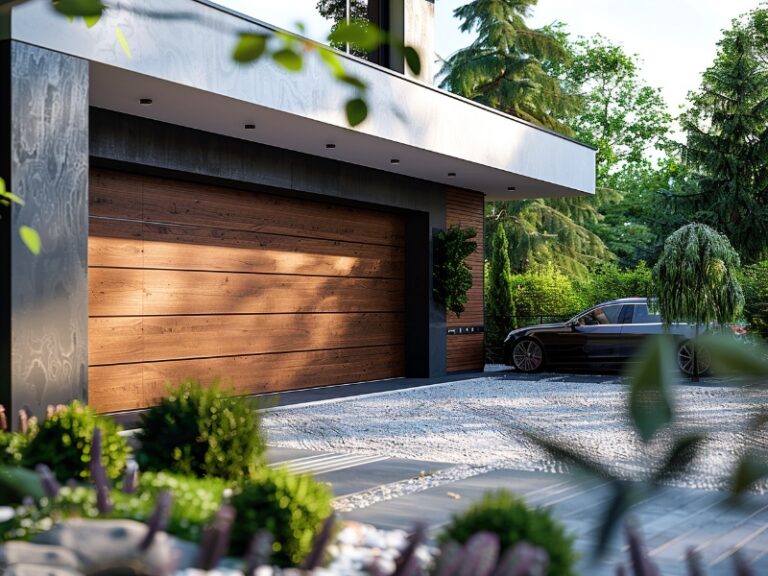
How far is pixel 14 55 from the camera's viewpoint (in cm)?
711

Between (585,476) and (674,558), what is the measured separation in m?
4.11

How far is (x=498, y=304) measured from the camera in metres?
17.9

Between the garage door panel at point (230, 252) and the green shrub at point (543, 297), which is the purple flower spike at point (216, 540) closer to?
the garage door panel at point (230, 252)

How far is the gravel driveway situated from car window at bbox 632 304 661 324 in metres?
1.34

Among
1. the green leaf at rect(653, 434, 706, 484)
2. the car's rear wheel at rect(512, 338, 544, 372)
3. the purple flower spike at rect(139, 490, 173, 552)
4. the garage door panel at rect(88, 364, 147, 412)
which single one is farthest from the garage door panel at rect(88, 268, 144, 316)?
the green leaf at rect(653, 434, 706, 484)

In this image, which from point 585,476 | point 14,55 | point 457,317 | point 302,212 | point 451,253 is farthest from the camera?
point 457,317

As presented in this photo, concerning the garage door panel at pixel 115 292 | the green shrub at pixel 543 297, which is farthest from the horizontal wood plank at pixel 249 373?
the green shrub at pixel 543 297

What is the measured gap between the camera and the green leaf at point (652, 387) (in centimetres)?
47

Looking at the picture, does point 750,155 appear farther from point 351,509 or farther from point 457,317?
point 351,509

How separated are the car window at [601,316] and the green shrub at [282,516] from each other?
11.8 m

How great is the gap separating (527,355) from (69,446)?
11.9 metres

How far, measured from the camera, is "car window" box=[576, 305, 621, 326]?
15062 millimetres

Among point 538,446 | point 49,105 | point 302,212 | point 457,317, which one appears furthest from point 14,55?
point 457,317

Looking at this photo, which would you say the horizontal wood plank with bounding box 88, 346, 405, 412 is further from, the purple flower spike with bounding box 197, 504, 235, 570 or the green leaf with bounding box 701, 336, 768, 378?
the green leaf with bounding box 701, 336, 768, 378
